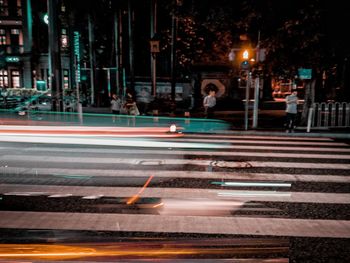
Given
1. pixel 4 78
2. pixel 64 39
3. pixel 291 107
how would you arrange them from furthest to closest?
pixel 4 78
pixel 64 39
pixel 291 107

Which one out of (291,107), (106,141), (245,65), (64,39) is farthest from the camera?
(64,39)

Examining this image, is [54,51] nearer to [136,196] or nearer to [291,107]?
[291,107]

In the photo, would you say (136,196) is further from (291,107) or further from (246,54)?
(291,107)

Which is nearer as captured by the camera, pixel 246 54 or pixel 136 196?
pixel 136 196

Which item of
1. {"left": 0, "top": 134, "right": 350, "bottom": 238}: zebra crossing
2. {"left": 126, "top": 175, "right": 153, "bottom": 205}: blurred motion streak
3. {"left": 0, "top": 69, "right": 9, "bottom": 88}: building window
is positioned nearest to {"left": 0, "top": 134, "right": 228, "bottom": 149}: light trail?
{"left": 0, "top": 134, "right": 350, "bottom": 238}: zebra crossing

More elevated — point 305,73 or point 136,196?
point 305,73

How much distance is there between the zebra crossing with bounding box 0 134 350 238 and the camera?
16.1 ft

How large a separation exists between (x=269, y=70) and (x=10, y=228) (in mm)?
14265

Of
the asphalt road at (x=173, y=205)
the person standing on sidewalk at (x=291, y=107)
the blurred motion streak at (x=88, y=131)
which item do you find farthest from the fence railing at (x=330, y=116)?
the blurred motion streak at (x=88, y=131)

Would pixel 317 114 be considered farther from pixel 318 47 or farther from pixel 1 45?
pixel 1 45

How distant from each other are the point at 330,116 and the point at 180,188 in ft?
39.6

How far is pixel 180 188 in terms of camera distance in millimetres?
6586

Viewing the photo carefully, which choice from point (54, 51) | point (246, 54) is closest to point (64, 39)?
point (54, 51)

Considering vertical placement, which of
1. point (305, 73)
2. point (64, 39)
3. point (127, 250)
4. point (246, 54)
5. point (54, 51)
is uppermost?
point (64, 39)
